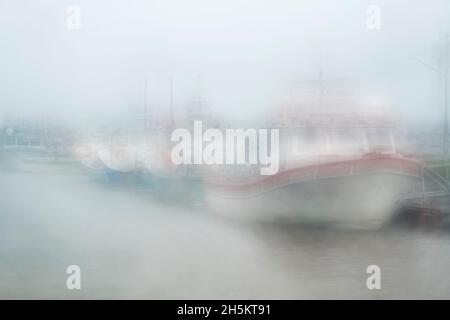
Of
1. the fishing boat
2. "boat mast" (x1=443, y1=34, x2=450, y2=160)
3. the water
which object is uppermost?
"boat mast" (x1=443, y1=34, x2=450, y2=160)

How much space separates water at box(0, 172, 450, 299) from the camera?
1.98 meters

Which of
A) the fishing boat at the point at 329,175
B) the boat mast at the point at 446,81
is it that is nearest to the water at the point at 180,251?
the fishing boat at the point at 329,175

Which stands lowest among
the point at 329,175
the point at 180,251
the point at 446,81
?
the point at 180,251

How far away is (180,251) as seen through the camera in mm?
1999

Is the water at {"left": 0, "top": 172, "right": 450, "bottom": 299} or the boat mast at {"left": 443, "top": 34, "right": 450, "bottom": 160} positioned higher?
the boat mast at {"left": 443, "top": 34, "right": 450, "bottom": 160}

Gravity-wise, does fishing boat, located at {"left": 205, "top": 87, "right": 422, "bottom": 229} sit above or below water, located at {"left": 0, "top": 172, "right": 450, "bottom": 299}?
above

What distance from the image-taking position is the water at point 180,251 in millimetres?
1980

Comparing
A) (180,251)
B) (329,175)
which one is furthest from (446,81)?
(180,251)

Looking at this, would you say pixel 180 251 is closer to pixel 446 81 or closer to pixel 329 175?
pixel 329 175

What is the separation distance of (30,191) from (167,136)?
66cm

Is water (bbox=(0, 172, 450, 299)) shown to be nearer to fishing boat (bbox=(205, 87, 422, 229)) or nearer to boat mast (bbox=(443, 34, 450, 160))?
fishing boat (bbox=(205, 87, 422, 229))

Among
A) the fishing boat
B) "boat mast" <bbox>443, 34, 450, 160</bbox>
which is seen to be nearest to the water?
the fishing boat

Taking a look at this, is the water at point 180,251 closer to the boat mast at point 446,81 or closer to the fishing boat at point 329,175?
→ the fishing boat at point 329,175
